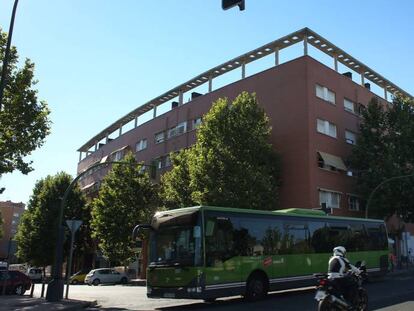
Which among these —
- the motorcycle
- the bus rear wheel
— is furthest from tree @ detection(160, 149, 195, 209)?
the motorcycle

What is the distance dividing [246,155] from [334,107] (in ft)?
33.4

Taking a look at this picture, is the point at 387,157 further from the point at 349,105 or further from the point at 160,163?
the point at 160,163

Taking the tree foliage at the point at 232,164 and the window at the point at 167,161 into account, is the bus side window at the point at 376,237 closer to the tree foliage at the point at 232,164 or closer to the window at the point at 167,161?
the tree foliage at the point at 232,164

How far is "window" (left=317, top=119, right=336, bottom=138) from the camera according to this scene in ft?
119

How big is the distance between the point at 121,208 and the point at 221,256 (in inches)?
1175

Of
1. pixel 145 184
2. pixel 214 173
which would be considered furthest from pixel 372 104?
pixel 145 184

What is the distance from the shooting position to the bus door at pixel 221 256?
48.4ft

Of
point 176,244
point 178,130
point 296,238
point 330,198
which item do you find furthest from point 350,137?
point 176,244

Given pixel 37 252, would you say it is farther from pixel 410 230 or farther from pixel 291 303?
pixel 291 303

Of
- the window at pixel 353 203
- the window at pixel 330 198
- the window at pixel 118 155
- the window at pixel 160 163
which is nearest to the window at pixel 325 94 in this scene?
the window at pixel 330 198

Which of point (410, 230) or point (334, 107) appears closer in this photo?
point (334, 107)

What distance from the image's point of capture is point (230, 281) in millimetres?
15305

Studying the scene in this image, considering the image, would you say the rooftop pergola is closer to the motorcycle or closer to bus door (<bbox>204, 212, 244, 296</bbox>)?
bus door (<bbox>204, 212, 244, 296</bbox>)

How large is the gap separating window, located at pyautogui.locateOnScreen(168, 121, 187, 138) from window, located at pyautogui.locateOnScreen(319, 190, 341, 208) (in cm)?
1655
